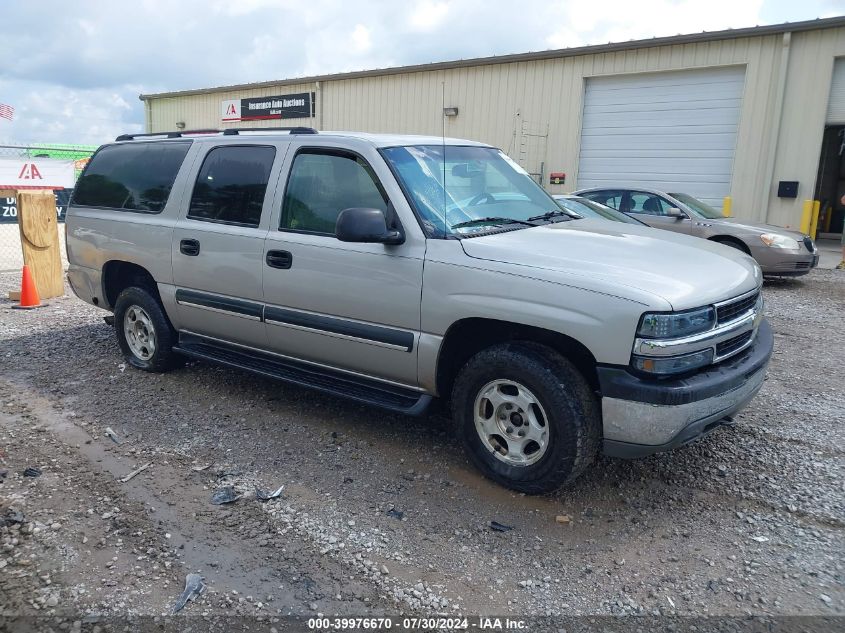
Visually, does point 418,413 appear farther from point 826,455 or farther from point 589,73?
point 589,73

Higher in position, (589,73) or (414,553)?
(589,73)

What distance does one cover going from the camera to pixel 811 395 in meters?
5.28

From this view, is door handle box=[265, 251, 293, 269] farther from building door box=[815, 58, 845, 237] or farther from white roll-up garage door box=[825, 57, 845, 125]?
building door box=[815, 58, 845, 237]

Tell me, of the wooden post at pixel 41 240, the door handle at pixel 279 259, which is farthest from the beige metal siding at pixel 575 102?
the door handle at pixel 279 259

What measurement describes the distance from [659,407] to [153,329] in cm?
413

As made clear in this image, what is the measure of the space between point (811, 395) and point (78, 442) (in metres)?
5.36

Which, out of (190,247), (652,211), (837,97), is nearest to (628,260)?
(190,247)

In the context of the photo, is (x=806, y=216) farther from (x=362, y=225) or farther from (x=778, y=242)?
(x=362, y=225)

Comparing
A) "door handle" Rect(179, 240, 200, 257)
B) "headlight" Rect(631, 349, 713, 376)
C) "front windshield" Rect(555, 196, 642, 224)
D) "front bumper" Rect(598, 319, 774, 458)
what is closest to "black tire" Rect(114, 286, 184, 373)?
"door handle" Rect(179, 240, 200, 257)

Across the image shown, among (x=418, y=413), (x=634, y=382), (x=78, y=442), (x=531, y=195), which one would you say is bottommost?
(x=78, y=442)

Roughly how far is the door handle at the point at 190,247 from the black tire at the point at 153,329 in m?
0.68

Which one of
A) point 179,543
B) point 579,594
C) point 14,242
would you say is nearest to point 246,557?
point 179,543

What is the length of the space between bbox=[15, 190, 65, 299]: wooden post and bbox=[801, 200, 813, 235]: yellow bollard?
14.5 m

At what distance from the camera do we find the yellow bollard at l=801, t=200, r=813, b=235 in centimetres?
1482
